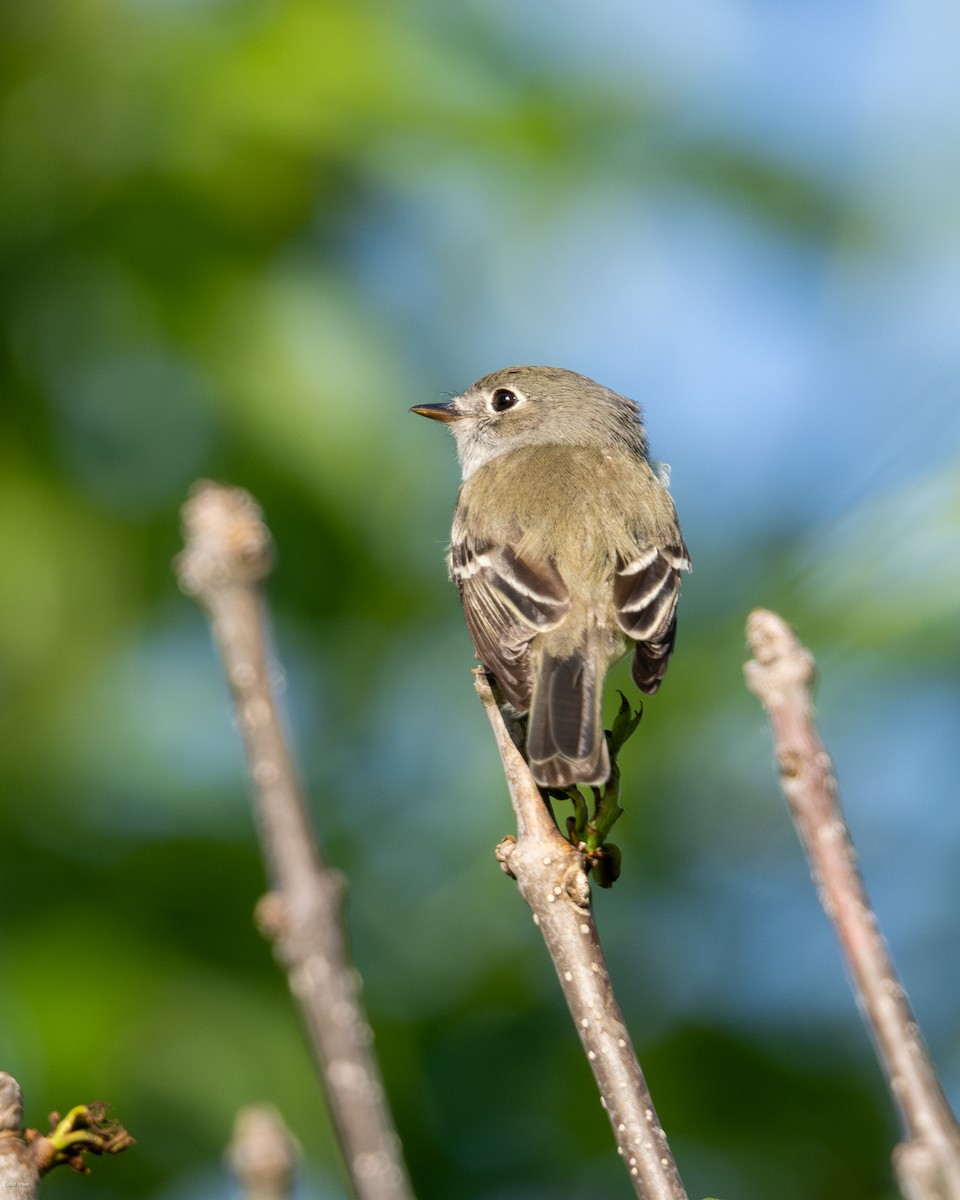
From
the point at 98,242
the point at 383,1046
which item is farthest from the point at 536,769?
the point at 98,242

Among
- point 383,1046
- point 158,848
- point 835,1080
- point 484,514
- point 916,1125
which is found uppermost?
point 484,514

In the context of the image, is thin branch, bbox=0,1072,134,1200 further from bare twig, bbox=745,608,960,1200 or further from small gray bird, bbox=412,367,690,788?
small gray bird, bbox=412,367,690,788

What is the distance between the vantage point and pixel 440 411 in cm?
504

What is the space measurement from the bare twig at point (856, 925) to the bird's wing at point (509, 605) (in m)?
2.19

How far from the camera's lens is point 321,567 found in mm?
4672

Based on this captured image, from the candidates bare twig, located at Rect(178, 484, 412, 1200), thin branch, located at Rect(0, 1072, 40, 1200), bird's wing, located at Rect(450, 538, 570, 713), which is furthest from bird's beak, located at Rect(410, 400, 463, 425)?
bare twig, located at Rect(178, 484, 412, 1200)

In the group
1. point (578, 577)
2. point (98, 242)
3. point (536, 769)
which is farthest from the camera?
point (98, 242)

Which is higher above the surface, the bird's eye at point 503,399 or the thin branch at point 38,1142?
the bird's eye at point 503,399

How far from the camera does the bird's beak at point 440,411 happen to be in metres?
4.94

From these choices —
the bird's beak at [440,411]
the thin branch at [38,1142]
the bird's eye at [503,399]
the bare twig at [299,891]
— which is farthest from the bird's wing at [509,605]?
the bare twig at [299,891]

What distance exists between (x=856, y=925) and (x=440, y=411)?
3.96 meters

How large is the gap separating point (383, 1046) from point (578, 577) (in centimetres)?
132

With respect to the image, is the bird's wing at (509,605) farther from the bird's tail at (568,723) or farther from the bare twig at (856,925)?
the bare twig at (856,925)

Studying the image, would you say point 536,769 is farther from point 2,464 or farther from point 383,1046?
point 2,464
